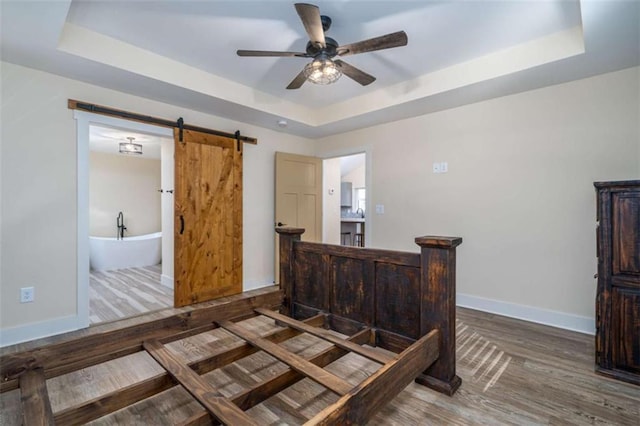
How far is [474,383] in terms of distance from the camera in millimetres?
1875

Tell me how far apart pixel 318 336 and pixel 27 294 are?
8.67 feet

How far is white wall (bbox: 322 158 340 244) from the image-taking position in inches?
234

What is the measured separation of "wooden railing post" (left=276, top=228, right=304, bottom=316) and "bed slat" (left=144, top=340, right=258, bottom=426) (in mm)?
1153

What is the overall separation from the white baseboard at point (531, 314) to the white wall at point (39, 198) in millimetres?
4114

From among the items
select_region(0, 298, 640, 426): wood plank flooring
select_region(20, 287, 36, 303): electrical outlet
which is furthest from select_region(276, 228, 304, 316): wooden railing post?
select_region(20, 287, 36, 303): electrical outlet

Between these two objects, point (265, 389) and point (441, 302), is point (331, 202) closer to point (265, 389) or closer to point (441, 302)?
point (441, 302)

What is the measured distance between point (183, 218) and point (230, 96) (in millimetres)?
1504

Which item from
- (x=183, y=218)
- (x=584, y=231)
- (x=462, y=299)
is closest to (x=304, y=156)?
(x=183, y=218)

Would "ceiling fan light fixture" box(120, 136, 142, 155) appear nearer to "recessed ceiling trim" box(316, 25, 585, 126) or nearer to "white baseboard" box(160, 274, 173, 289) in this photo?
"white baseboard" box(160, 274, 173, 289)

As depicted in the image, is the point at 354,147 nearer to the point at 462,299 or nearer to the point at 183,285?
the point at 462,299

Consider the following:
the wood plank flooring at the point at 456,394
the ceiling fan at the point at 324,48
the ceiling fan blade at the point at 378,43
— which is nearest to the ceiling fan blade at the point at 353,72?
the ceiling fan at the point at 324,48

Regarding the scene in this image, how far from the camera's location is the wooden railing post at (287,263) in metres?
2.69

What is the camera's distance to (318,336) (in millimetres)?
1833

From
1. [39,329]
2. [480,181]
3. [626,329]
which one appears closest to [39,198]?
[39,329]
